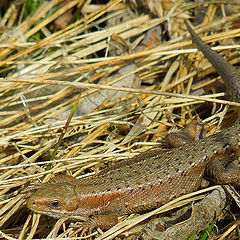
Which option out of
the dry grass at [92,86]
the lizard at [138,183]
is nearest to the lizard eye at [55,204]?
the lizard at [138,183]

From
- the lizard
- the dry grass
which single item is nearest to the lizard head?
the lizard

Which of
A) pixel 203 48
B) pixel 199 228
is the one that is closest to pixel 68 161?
pixel 199 228

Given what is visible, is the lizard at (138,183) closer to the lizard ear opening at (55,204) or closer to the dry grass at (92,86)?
the lizard ear opening at (55,204)

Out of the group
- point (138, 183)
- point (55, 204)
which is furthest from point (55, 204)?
point (138, 183)

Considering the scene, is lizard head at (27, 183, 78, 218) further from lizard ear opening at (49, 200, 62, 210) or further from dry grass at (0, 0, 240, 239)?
dry grass at (0, 0, 240, 239)

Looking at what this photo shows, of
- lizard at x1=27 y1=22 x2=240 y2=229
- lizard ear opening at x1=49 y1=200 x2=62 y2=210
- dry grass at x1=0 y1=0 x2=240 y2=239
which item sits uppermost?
dry grass at x1=0 y1=0 x2=240 y2=239

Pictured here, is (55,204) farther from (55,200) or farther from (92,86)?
(92,86)

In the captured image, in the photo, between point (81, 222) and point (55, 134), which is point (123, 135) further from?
point (81, 222)
